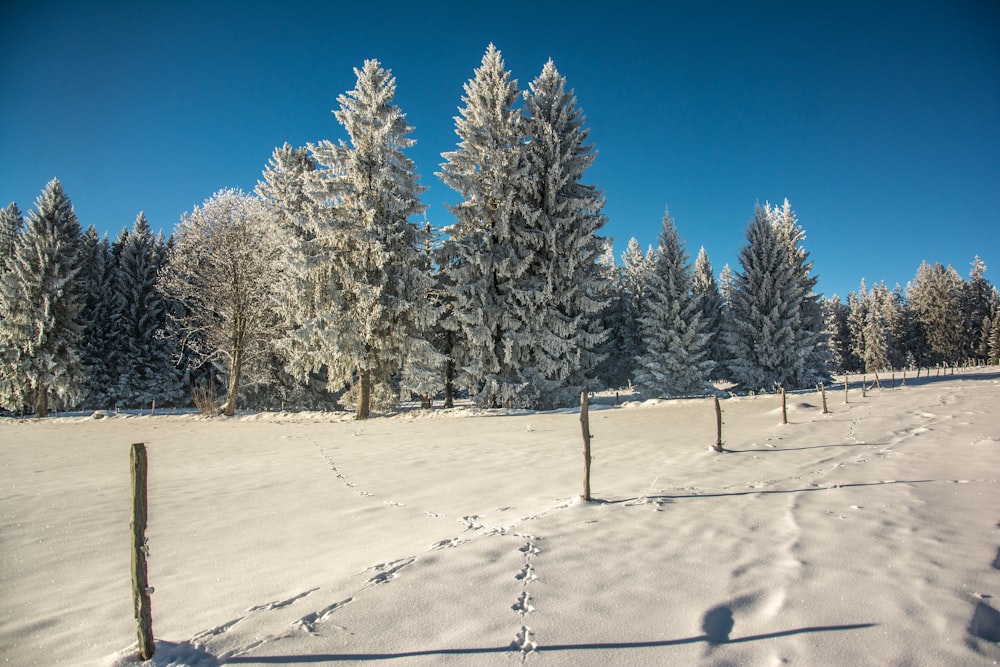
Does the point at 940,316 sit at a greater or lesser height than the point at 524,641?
greater

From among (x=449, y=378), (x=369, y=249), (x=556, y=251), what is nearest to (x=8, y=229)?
(x=369, y=249)

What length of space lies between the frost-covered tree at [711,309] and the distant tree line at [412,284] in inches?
18.6

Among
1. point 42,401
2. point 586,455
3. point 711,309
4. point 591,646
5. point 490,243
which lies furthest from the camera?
point 711,309

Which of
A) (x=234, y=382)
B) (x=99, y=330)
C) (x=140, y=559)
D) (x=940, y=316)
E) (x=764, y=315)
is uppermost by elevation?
(x=940, y=316)

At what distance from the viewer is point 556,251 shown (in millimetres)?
22375

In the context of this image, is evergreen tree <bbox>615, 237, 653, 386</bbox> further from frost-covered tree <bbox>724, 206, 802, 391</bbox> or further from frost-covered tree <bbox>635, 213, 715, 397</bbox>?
frost-covered tree <bbox>724, 206, 802, 391</bbox>

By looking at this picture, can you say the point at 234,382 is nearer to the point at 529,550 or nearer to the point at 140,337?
the point at 140,337

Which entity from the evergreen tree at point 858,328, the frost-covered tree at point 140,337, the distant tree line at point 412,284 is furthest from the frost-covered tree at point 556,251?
the evergreen tree at point 858,328

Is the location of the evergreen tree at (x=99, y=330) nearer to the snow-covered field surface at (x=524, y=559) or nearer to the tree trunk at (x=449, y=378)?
the tree trunk at (x=449, y=378)

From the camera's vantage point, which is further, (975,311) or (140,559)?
(975,311)

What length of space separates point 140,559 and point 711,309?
38077 millimetres

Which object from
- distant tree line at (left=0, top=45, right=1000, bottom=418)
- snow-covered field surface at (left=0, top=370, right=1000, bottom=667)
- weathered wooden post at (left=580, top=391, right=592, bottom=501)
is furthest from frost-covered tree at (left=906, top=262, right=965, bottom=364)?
weathered wooden post at (left=580, top=391, right=592, bottom=501)

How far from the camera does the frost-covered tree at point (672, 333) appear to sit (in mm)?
26891

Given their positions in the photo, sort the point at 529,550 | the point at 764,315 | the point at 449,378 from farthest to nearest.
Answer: the point at 764,315
the point at 449,378
the point at 529,550
